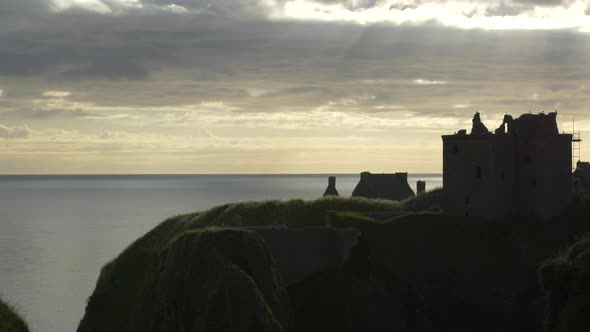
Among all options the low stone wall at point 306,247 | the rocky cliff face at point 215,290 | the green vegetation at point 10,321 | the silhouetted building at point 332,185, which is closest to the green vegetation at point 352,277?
the rocky cliff face at point 215,290

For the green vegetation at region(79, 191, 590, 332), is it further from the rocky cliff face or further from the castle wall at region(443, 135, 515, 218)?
the castle wall at region(443, 135, 515, 218)

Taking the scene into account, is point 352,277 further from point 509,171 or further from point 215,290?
point 509,171

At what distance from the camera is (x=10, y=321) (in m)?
29.3

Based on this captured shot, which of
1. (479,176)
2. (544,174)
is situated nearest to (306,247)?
(479,176)

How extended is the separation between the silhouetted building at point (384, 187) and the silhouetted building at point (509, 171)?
78.6 ft

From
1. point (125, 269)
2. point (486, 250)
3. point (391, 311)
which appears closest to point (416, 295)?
point (391, 311)

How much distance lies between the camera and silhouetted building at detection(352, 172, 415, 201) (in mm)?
85062

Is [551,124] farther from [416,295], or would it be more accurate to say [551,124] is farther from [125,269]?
[125,269]

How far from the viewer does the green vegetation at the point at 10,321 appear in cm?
2852

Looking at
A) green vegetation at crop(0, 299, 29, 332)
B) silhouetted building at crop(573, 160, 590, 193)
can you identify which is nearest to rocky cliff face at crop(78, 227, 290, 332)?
green vegetation at crop(0, 299, 29, 332)

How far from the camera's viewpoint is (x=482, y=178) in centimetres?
5944

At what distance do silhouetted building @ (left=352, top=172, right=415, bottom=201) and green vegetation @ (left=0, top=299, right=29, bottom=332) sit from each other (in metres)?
57.9

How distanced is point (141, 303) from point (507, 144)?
100ft

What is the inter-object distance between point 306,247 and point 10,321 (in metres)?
23.6
